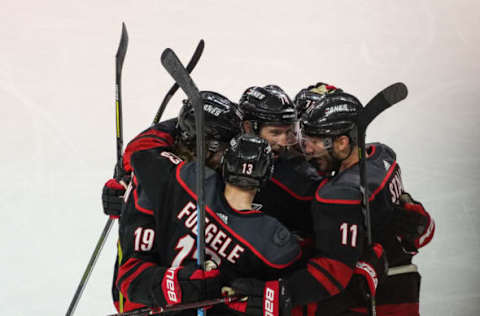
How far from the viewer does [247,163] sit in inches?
69.1

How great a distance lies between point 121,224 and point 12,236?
66.8 inches

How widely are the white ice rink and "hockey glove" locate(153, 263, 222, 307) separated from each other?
5.87 feet

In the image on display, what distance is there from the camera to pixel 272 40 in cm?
402

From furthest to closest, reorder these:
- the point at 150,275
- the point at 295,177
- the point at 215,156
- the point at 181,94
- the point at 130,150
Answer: the point at 181,94, the point at 130,150, the point at 295,177, the point at 215,156, the point at 150,275

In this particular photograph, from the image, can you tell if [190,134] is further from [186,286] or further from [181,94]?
[181,94]

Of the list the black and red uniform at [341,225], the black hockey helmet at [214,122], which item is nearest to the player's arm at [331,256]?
the black and red uniform at [341,225]

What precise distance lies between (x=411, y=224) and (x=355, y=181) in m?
0.28

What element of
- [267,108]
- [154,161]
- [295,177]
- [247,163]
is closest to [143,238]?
[154,161]

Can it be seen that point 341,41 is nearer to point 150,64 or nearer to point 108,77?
point 150,64

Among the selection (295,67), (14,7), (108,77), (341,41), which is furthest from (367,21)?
(14,7)

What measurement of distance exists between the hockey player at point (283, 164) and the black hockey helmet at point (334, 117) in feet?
0.76

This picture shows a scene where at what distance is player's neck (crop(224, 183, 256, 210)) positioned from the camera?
1.82 m

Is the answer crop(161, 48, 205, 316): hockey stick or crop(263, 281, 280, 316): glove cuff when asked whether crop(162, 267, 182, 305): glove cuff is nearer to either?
crop(161, 48, 205, 316): hockey stick

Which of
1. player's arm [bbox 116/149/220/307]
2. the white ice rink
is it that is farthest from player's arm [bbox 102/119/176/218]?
the white ice rink
